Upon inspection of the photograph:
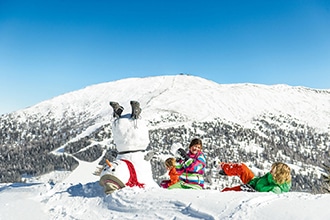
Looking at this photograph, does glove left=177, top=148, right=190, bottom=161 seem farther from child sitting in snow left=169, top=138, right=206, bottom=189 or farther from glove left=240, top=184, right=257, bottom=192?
glove left=240, top=184, right=257, bottom=192

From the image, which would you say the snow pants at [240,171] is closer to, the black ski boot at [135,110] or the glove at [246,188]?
the glove at [246,188]

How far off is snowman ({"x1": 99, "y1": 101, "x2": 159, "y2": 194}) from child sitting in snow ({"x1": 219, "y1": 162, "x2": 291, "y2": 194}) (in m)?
1.73

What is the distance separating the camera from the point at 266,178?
6648 mm

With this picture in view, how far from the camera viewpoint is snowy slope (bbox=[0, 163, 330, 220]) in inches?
183

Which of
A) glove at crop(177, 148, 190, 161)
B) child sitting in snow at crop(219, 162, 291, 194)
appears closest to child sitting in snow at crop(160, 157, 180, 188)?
glove at crop(177, 148, 190, 161)

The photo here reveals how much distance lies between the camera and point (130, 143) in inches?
313

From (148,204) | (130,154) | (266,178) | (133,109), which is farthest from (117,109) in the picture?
(266,178)

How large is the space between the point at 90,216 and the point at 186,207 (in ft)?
6.09

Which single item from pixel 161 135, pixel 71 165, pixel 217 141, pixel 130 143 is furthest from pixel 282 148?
pixel 130 143

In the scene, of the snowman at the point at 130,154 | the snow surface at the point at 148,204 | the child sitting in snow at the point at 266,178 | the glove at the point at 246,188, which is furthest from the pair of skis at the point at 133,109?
the glove at the point at 246,188

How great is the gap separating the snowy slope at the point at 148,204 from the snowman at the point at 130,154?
46cm

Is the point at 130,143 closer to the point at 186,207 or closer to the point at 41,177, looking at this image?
the point at 186,207

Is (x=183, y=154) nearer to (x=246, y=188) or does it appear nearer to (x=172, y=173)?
(x=172, y=173)

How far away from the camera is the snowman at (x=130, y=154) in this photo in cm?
736
